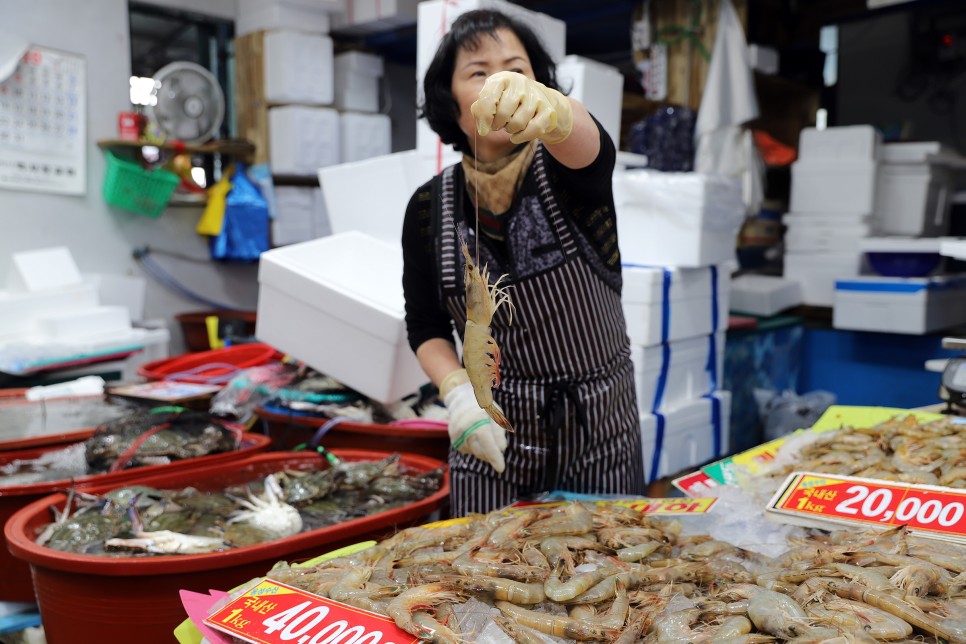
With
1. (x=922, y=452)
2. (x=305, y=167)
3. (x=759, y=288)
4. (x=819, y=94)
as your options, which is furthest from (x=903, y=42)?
(x=922, y=452)

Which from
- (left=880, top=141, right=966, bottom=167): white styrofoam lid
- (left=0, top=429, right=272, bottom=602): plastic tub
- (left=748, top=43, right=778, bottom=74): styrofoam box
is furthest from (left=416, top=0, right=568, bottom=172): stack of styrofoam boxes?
(left=880, top=141, right=966, bottom=167): white styrofoam lid

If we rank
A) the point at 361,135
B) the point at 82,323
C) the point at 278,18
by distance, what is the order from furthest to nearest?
the point at 361,135 → the point at 278,18 → the point at 82,323

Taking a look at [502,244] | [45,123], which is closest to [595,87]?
[502,244]

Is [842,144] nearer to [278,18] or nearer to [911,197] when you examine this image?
[911,197]

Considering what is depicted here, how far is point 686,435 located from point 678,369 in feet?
1.12

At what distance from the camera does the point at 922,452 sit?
5.21 ft

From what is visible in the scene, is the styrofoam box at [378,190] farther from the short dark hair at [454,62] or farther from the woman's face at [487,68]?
the woman's face at [487,68]

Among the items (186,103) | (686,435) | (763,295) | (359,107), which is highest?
(359,107)

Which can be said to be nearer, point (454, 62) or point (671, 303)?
point (454, 62)

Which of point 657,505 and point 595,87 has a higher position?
point 595,87

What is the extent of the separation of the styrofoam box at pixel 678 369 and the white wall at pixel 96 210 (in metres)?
4.07

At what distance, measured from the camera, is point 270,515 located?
178 cm

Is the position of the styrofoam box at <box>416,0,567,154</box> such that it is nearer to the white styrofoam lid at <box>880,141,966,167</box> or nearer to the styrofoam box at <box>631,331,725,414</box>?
the styrofoam box at <box>631,331,725,414</box>

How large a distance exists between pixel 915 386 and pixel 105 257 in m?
5.61
